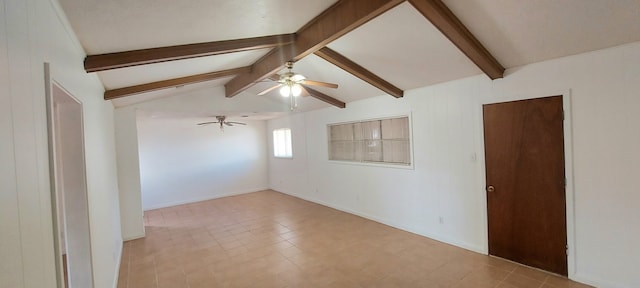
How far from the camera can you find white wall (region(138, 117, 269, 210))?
7070 millimetres

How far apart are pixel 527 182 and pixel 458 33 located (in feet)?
6.55

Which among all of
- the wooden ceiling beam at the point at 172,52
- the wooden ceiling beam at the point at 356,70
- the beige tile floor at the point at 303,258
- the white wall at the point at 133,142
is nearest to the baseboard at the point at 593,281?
the beige tile floor at the point at 303,258

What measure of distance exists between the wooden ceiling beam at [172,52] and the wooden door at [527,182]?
2.82 meters

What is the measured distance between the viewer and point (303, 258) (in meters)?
3.73

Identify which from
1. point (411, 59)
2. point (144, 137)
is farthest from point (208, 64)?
point (144, 137)

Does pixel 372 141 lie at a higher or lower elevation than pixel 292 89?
lower

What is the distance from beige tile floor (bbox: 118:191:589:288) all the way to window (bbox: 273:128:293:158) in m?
2.86

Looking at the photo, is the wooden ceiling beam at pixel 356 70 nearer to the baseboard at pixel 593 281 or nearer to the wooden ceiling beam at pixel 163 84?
the wooden ceiling beam at pixel 163 84

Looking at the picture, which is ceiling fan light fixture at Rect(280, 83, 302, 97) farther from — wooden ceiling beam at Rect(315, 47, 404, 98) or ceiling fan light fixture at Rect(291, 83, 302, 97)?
wooden ceiling beam at Rect(315, 47, 404, 98)

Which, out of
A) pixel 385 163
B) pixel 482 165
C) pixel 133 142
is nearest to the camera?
pixel 482 165

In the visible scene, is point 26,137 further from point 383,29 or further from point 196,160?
point 196,160

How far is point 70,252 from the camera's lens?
203 centimetres

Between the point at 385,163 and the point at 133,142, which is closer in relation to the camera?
the point at 133,142

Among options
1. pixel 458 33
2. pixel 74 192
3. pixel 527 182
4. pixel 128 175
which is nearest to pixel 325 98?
pixel 458 33
